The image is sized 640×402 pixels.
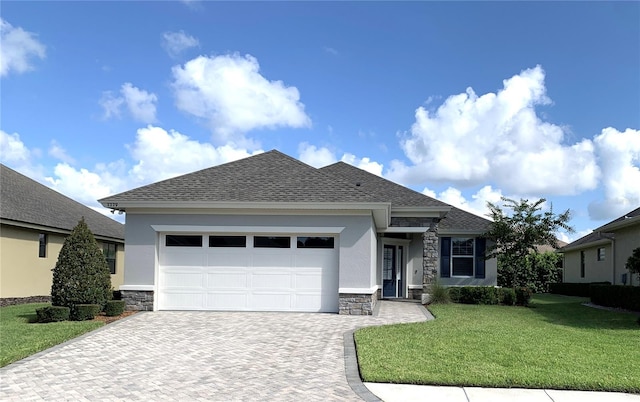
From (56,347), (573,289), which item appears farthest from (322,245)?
(573,289)

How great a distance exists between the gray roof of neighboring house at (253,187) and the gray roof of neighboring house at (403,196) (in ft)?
18.0

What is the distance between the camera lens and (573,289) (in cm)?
2783

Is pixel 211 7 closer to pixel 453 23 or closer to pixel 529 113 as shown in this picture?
pixel 453 23

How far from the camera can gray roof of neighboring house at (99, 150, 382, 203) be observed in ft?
47.8

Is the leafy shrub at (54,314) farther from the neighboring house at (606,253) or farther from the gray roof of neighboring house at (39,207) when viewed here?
the neighboring house at (606,253)

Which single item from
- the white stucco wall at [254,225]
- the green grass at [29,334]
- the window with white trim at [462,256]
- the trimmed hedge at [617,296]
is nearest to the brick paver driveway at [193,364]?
the green grass at [29,334]

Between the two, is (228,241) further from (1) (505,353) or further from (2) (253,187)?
(1) (505,353)

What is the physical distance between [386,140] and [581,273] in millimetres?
18129

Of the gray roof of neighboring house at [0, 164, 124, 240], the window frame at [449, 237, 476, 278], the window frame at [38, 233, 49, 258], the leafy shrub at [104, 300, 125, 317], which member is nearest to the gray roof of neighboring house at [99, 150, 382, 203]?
the leafy shrub at [104, 300, 125, 317]

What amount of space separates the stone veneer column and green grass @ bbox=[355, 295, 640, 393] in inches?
231

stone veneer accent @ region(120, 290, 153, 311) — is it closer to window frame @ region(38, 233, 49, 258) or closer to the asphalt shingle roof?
the asphalt shingle roof

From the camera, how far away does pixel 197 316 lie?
13.5 m

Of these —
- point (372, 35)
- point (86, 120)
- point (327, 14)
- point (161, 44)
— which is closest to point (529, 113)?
point (372, 35)

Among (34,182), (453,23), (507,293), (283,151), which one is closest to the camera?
(453,23)
